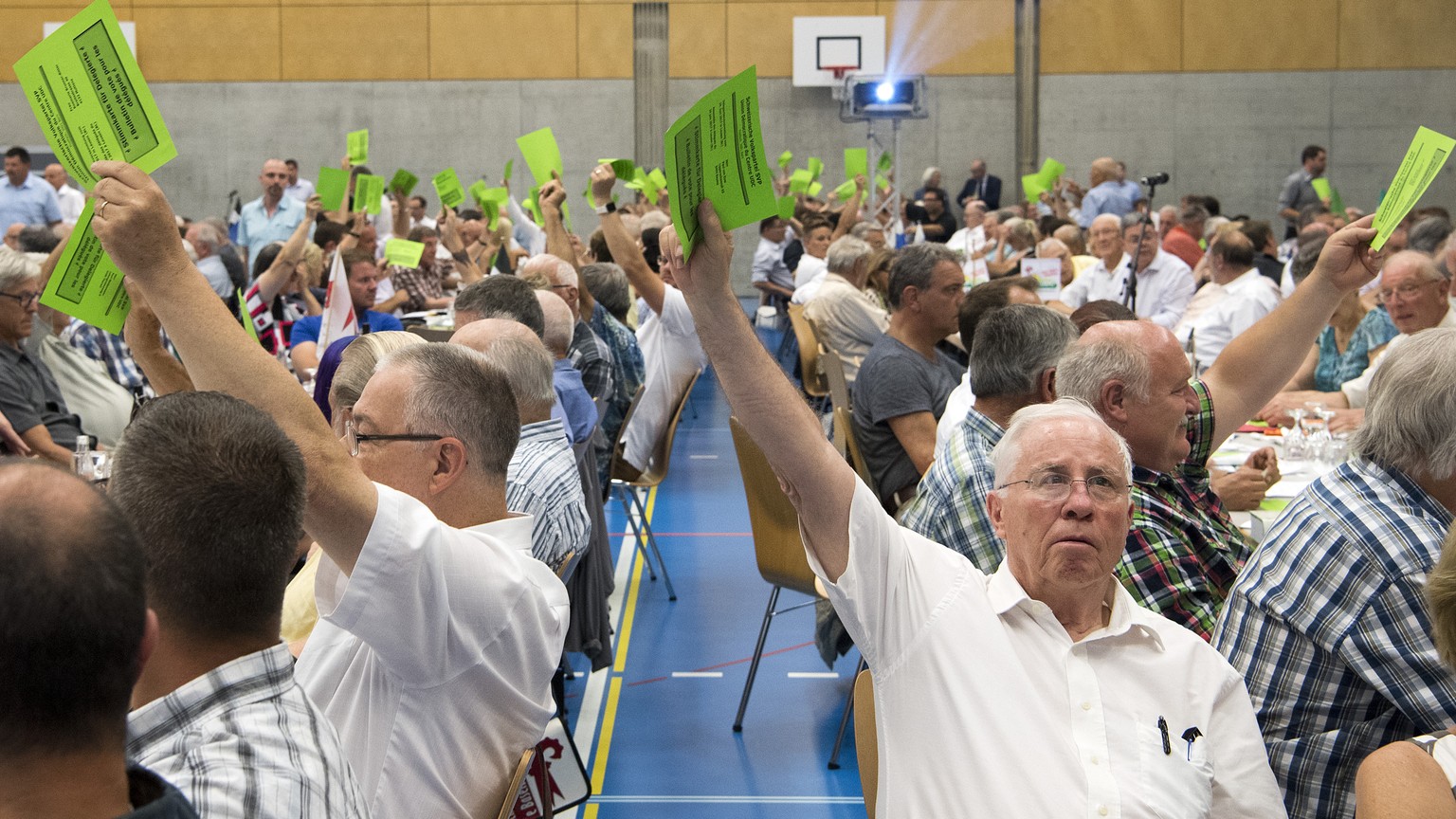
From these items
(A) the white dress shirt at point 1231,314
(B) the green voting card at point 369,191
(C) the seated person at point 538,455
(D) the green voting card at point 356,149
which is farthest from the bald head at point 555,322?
(A) the white dress shirt at point 1231,314

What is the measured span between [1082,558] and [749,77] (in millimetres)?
932

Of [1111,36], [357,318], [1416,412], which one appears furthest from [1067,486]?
[1111,36]

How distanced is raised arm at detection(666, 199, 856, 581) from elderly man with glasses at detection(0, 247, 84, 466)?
141 inches

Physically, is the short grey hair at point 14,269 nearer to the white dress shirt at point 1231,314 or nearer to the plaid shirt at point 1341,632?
the plaid shirt at point 1341,632

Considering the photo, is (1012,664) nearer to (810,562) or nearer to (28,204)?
(810,562)

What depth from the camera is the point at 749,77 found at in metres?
1.54

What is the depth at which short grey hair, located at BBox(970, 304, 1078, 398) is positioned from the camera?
3209mm

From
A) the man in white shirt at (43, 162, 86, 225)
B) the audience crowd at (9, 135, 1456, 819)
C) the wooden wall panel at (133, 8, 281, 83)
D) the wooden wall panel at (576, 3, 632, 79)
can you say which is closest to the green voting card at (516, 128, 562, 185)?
the audience crowd at (9, 135, 1456, 819)

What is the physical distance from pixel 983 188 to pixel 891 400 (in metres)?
13.6

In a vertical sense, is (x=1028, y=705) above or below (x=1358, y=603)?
below

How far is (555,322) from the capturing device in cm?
468

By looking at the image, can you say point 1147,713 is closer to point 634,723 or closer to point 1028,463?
point 1028,463

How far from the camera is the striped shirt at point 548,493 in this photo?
286cm

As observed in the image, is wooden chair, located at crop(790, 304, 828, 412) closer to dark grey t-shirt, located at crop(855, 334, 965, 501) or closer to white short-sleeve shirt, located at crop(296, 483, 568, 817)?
dark grey t-shirt, located at crop(855, 334, 965, 501)
